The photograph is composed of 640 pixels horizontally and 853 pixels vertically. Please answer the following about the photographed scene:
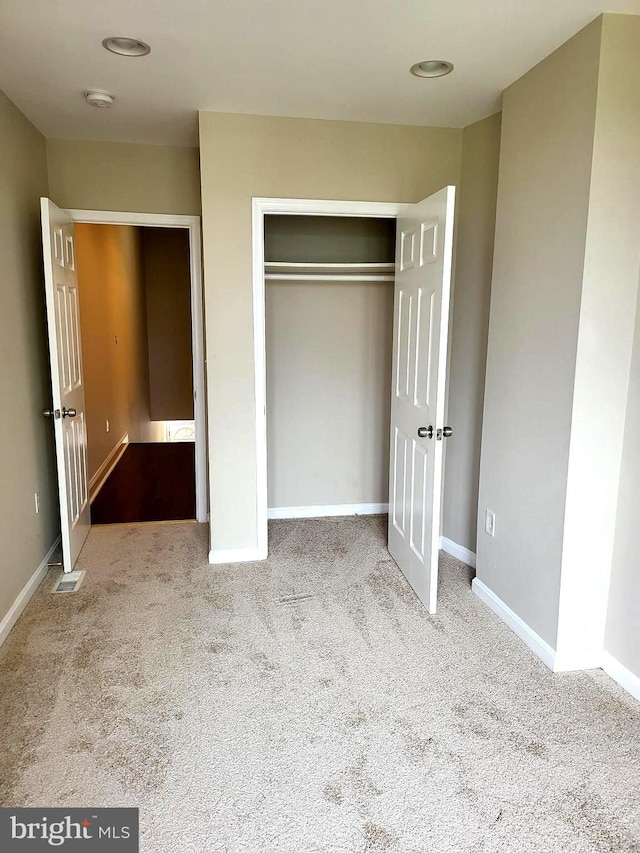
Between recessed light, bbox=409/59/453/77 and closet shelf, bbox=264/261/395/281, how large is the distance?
48.2 inches

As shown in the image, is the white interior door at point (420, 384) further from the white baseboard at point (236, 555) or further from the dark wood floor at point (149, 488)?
the dark wood floor at point (149, 488)

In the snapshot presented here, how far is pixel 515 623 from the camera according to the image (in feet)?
9.00

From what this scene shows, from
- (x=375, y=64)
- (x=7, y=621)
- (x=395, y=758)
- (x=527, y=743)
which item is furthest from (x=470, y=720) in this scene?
(x=375, y=64)

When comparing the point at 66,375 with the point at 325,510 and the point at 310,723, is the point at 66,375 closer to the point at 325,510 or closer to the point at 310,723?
the point at 325,510

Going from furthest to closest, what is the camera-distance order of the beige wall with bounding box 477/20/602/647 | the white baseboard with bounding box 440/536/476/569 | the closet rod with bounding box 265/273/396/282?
1. the closet rod with bounding box 265/273/396/282
2. the white baseboard with bounding box 440/536/476/569
3. the beige wall with bounding box 477/20/602/647

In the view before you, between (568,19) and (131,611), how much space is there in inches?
123

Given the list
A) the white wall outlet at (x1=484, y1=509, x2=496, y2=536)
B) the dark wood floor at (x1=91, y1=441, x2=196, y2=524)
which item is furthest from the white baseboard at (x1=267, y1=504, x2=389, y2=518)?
the white wall outlet at (x1=484, y1=509, x2=496, y2=536)

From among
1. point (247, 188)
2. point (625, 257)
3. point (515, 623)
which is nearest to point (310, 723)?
point (515, 623)

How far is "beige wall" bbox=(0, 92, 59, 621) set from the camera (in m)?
2.84

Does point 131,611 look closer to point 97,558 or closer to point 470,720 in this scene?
point 97,558

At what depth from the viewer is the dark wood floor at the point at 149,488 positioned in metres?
4.44

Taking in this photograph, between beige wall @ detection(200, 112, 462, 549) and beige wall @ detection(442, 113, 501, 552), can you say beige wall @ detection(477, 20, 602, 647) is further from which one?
beige wall @ detection(200, 112, 462, 549)

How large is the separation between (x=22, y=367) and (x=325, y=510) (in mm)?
2238

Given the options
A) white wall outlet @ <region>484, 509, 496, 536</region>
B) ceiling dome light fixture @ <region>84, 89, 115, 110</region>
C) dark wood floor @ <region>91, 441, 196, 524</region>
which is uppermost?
ceiling dome light fixture @ <region>84, 89, 115, 110</region>
